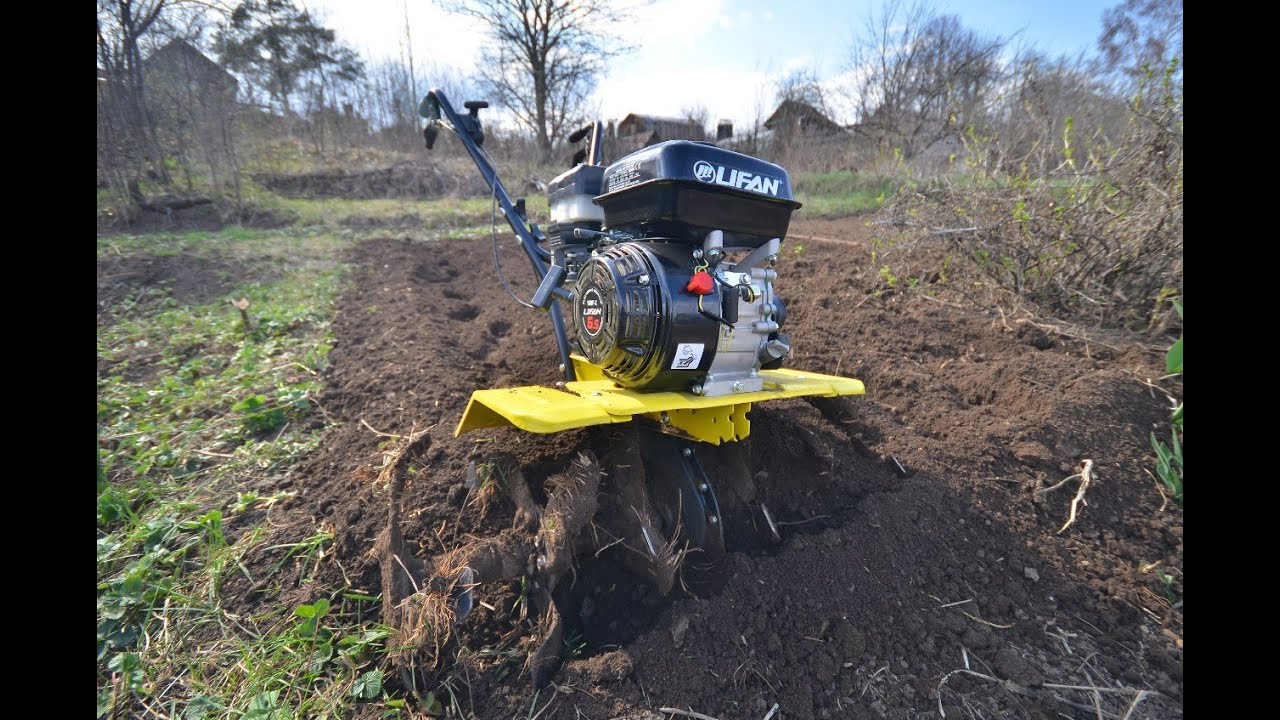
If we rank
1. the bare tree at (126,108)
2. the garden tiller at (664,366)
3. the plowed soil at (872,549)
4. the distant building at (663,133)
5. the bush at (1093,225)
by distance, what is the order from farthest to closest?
the distant building at (663,133) → the bare tree at (126,108) → the bush at (1093,225) → the garden tiller at (664,366) → the plowed soil at (872,549)

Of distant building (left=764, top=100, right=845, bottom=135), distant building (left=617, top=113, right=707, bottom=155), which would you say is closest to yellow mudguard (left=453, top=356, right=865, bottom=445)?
distant building (left=617, top=113, right=707, bottom=155)

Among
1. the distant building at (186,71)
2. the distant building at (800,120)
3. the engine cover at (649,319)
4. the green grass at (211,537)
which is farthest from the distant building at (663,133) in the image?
the engine cover at (649,319)

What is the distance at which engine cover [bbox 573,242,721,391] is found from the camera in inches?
73.8

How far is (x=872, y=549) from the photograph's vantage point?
2100mm

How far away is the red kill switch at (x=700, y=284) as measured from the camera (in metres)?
1.87

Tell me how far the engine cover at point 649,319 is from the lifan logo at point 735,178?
0.28 meters

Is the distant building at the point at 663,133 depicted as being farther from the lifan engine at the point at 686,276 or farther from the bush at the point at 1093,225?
the lifan engine at the point at 686,276

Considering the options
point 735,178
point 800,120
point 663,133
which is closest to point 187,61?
point 663,133

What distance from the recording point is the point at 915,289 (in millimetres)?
4875

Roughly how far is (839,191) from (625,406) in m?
13.4

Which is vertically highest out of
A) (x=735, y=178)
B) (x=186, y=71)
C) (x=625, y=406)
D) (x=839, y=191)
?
(x=186, y=71)

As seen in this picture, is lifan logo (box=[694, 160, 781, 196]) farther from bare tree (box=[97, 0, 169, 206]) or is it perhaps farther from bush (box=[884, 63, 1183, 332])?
bare tree (box=[97, 0, 169, 206])

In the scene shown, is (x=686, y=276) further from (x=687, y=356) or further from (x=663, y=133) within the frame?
(x=663, y=133)
